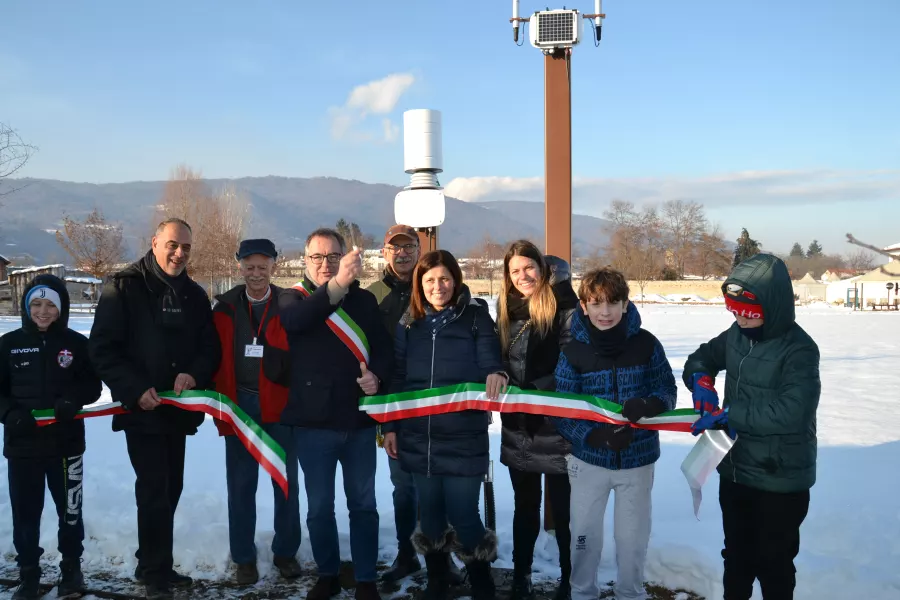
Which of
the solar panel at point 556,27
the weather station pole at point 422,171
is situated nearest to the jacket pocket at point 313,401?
the weather station pole at point 422,171

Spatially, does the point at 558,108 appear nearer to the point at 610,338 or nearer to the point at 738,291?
the point at 610,338

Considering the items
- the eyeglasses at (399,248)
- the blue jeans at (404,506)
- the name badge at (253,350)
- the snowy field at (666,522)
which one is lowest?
the snowy field at (666,522)

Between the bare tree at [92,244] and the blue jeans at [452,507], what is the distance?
3612cm

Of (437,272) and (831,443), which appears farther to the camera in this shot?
(831,443)

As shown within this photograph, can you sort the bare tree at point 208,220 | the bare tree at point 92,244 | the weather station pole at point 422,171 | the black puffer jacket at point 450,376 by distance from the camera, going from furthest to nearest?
the bare tree at point 208,220
the bare tree at point 92,244
the weather station pole at point 422,171
the black puffer jacket at point 450,376

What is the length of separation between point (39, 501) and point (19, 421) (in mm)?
538

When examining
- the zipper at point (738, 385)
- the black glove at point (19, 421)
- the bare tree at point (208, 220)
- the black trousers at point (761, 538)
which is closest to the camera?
the black trousers at point (761, 538)

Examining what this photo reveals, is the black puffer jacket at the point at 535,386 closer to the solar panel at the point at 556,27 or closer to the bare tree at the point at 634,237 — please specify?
the solar panel at the point at 556,27

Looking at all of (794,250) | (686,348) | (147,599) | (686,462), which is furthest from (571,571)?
(794,250)

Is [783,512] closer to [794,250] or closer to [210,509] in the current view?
[210,509]

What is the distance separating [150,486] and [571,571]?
8.29ft

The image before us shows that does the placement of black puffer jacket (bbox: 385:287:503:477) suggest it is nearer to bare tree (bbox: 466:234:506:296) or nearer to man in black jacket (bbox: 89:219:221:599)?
man in black jacket (bbox: 89:219:221:599)

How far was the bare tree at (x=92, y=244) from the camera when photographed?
35.8 meters

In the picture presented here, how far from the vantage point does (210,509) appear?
16.5ft
